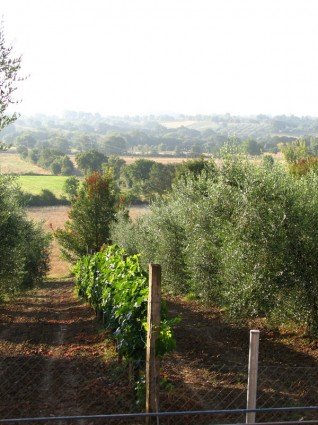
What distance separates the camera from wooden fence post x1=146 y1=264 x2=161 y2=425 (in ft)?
24.3

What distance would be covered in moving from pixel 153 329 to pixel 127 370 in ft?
15.2

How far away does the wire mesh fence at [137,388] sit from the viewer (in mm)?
9547

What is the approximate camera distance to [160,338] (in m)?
9.01

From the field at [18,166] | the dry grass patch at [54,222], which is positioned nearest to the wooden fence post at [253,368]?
the dry grass patch at [54,222]

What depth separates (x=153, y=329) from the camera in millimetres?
7621

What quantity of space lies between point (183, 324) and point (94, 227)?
27683mm

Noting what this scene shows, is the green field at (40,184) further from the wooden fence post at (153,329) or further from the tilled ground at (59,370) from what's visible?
the wooden fence post at (153,329)

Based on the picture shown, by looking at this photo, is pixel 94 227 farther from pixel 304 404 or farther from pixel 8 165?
pixel 8 165

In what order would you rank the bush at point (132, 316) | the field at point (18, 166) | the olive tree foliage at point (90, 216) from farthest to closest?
the field at point (18, 166), the olive tree foliage at point (90, 216), the bush at point (132, 316)

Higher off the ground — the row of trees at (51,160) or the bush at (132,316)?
the row of trees at (51,160)

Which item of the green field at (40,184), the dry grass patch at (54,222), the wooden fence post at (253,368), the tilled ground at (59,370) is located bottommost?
the dry grass patch at (54,222)

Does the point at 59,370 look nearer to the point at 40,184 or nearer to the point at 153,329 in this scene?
the point at 153,329

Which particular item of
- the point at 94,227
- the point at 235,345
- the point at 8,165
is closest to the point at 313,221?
the point at 235,345

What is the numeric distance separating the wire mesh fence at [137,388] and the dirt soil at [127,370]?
21 millimetres
